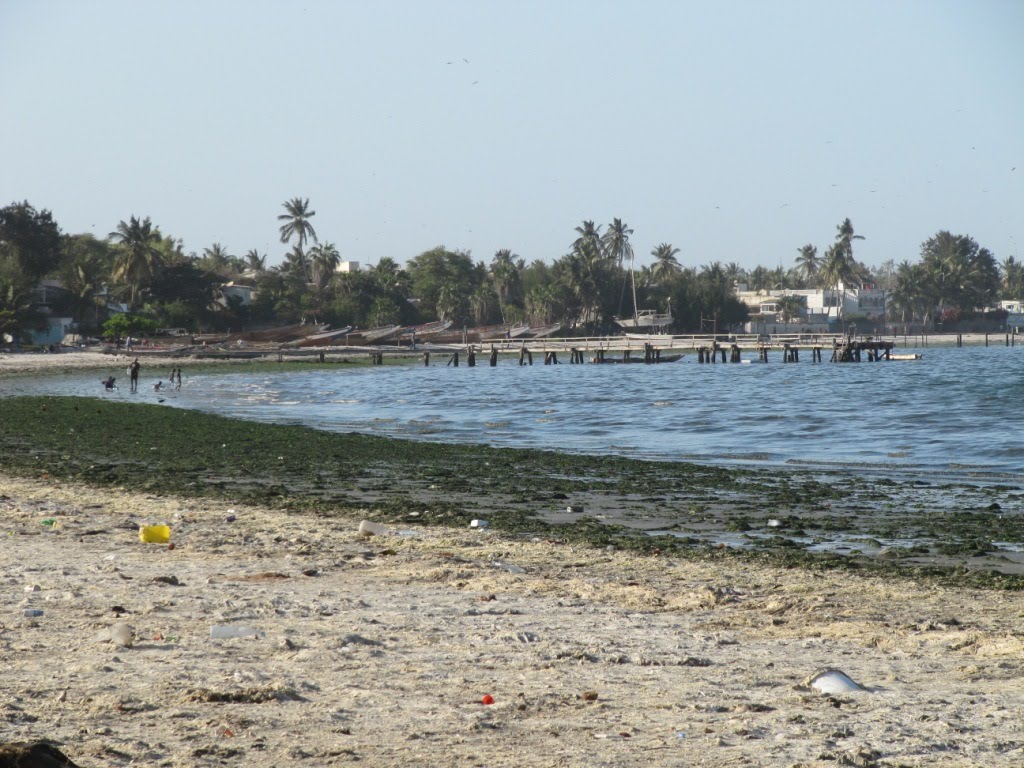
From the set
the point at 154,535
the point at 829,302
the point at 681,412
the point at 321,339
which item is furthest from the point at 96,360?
the point at 829,302

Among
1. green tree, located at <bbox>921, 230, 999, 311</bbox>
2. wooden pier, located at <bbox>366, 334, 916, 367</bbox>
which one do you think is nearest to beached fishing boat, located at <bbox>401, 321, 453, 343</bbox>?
wooden pier, located at <bbox>366, 334, 916, 367</bbox>

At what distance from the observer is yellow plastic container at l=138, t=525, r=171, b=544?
1099 cm

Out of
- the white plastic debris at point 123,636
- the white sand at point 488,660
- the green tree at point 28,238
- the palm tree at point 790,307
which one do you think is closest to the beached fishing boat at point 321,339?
the green tree at point 28,238

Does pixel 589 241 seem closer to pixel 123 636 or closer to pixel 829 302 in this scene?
pixel 829 302

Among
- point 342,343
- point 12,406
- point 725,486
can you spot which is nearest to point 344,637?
point 725,486

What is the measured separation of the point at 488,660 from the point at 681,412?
29382 millimetres

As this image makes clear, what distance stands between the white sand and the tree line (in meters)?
78.3

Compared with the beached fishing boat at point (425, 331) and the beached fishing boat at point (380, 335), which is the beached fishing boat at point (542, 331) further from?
the beached fishing boat at point (380, 335)

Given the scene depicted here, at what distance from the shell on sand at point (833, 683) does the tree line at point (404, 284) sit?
8235cm

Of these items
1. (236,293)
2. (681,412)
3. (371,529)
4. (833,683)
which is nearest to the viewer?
(833,683)

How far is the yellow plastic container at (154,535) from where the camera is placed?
11.0 metres

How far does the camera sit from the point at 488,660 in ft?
21.9

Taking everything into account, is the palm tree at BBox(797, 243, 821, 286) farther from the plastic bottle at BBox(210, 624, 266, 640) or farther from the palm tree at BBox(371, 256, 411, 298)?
the plastic bottle at BBox(210, 624, 266, 640)

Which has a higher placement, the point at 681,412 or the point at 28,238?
the point at 28,238
